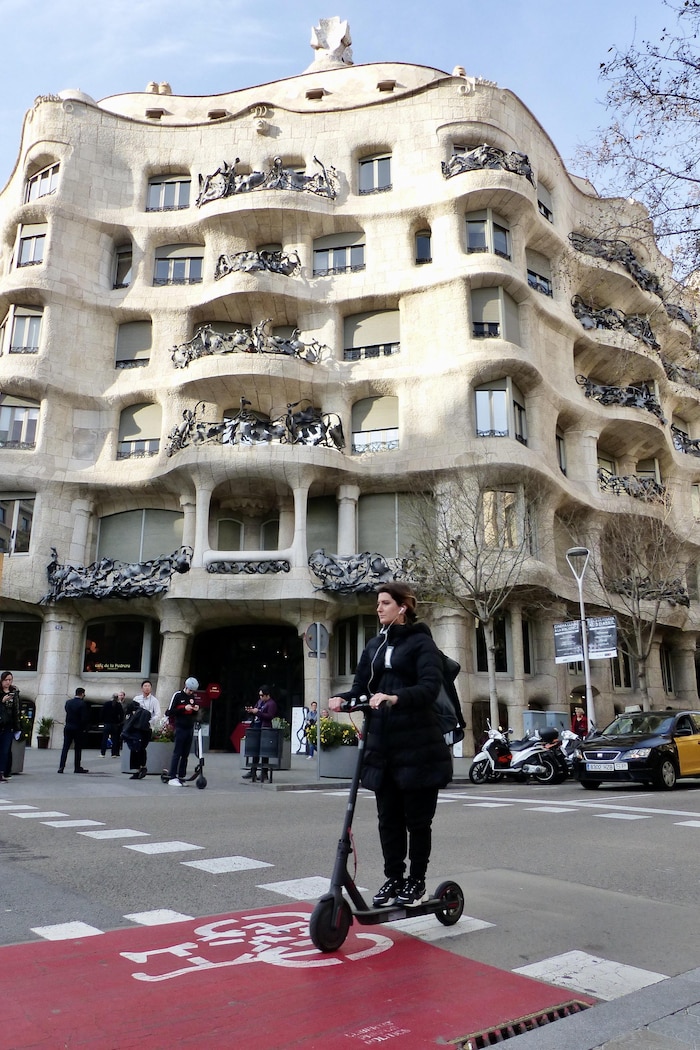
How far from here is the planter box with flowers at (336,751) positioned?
16.2 meters

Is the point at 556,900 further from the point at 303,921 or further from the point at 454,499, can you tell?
the point at 454,499

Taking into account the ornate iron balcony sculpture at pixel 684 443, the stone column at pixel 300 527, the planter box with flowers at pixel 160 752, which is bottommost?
the planter box with flowers at pixel 160 752

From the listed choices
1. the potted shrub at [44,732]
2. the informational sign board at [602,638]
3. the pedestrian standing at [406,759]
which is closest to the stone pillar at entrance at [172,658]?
the potted shrub at [44,732]

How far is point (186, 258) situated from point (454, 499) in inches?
569

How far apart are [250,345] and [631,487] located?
14815 millimetres

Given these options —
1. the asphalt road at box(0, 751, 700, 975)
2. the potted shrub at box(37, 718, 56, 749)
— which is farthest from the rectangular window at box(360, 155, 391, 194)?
the asphalt road at box(0, 751, 700, 975)

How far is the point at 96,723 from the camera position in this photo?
2788 cm

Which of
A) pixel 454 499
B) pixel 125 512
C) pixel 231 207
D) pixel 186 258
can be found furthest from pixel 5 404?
pixel 454 499

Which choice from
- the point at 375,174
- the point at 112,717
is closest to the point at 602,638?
the point at 112,717

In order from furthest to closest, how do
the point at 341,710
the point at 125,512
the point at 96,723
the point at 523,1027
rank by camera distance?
1. the point at 125,512
2. the point at 96,723
3. the point at 341,710
4. the point at 523,1027

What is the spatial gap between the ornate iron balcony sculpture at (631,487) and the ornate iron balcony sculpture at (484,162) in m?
11.2

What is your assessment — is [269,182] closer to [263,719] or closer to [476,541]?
[476,541]

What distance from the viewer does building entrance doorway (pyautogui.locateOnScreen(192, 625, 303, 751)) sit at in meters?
28.7

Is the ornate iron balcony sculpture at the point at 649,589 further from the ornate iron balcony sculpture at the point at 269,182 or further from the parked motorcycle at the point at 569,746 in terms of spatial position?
the ornate iron balcony sculpture at the point at 269,182
